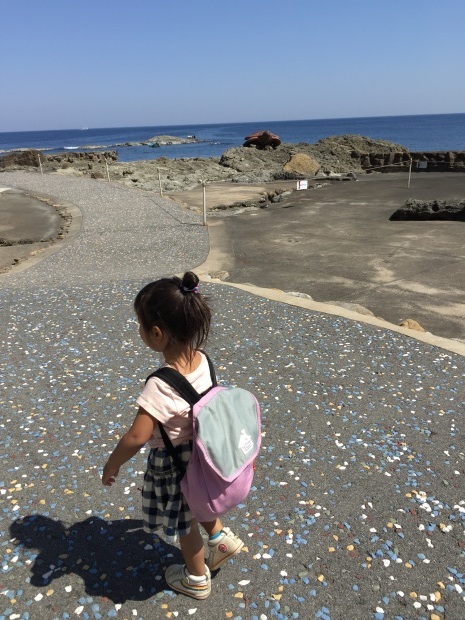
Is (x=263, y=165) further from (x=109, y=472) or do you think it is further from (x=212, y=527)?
(x=109, y=472)

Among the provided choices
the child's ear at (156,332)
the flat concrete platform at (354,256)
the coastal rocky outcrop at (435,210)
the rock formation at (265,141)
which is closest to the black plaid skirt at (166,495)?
the child's ear at (156,332)

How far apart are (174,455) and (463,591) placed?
179 centimetres

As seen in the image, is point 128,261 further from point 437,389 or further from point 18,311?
point 437,389

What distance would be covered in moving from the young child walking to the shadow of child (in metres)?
0.25

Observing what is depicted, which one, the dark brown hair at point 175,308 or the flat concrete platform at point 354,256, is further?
the flat concrete platform at point 354,256

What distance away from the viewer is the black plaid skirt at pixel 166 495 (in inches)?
96.3

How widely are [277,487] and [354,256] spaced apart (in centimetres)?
1029

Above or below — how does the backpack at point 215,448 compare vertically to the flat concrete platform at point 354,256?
above

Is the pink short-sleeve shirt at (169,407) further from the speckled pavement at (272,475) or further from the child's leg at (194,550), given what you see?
the speckled pavement at (272,475)

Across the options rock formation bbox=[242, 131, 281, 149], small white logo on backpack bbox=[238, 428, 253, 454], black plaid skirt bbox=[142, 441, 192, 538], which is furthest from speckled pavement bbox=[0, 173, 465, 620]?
rock formation bbox=[242, 131, 281, 149]

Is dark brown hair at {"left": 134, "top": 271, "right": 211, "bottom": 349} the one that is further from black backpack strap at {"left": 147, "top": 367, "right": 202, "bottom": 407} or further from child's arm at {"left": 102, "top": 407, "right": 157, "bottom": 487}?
child's arm at {"left": 102, "top": 407, "right": 157, "bottom": 487}

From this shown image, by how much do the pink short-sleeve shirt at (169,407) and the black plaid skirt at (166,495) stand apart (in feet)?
0.23

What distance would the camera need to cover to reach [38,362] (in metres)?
5.77

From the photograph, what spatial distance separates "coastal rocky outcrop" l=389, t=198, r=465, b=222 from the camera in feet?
56.0
